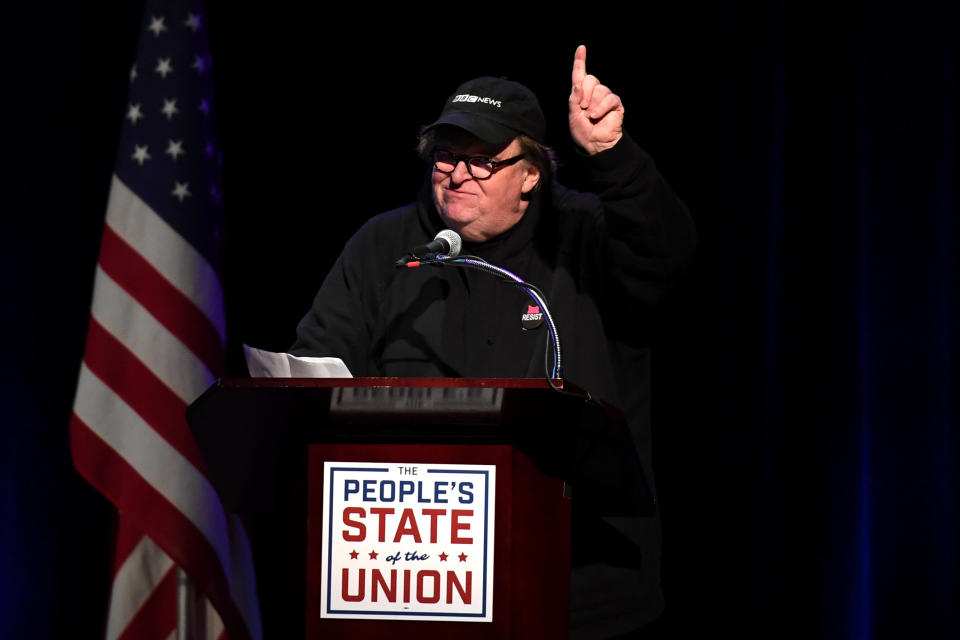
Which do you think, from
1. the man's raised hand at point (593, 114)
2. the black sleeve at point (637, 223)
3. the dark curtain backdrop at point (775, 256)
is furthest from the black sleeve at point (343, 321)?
the dark curtain backdrop at point (775, 256)

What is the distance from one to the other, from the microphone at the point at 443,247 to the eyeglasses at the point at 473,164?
1.47ft

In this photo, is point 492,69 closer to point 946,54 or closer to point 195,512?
point 946,54

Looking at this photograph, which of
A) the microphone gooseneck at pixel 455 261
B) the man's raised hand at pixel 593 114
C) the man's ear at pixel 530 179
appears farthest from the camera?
the man's ear at pixel 530 179

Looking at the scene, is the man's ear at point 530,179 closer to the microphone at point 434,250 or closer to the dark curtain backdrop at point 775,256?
the microphone at point 434,250

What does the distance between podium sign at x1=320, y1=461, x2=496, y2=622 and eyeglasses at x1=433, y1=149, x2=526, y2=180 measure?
2.73ft

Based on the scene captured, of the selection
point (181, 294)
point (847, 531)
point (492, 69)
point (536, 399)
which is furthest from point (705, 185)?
point (536, 399)

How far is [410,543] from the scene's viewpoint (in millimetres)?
1406

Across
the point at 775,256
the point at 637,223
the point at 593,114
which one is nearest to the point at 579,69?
the point at 593,114

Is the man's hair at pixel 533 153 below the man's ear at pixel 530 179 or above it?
above

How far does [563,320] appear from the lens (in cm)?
205

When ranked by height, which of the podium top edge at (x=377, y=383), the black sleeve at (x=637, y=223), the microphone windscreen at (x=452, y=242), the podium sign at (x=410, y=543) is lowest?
the podium sign at (x=410, y=543)

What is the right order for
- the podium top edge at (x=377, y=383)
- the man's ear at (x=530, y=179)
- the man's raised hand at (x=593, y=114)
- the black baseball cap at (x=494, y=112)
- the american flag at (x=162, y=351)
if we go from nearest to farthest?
the podium top edge at (x=377, y=383) < the man's raised hand at (x=593, y=114) < the black baseball cap at (x=494, y=112) < the man's ear at (x=530, y=179) < the american flag at (x=162, y=351)

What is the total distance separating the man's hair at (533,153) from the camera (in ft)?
7.09

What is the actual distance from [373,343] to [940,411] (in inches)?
58.2
